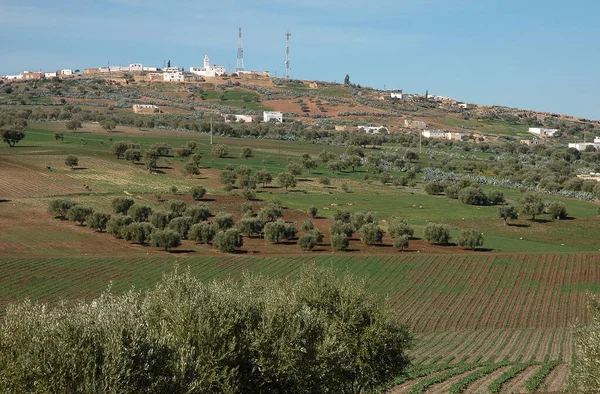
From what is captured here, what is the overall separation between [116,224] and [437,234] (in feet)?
103

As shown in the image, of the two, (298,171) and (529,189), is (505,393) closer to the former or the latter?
(298,171)

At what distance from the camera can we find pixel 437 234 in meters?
70.6

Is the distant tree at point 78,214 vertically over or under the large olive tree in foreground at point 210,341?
under

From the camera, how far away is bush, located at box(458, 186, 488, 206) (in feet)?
324

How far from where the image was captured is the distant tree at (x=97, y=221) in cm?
6919

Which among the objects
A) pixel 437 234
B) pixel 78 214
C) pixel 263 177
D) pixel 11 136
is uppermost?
pixel 11 136

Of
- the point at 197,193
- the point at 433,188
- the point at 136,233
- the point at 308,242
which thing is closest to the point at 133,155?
the point at 197,193

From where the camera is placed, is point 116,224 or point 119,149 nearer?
point 116,224

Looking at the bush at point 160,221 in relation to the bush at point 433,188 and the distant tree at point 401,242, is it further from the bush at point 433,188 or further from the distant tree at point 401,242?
the bush at point 433,188

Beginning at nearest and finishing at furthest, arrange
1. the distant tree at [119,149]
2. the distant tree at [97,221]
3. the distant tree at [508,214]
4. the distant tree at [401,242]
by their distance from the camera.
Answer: the distant tree at [401,242]
the distant tree at [97,221]
the distant tree at [508,214]
the distant tree at [119,149]

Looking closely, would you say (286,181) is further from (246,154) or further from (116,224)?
(116,224)

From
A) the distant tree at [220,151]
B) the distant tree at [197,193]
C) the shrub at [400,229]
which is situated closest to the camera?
the shrub at [400,229]

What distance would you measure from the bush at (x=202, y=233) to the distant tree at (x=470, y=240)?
24.0 meters

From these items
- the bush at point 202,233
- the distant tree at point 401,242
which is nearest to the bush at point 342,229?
the distant tree at point 401,242
